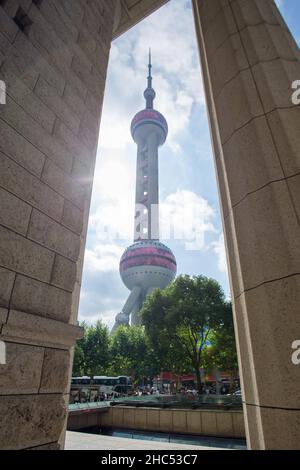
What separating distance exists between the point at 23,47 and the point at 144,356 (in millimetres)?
39901

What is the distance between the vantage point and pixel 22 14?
3803 mm

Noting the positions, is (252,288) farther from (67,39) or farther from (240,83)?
(67,39)

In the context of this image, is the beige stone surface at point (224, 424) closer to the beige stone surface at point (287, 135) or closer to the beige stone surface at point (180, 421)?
the beige stone surface at point (180, 421)

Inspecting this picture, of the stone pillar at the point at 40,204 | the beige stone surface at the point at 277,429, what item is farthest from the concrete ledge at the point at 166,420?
the stone pillar at the point at 40,204

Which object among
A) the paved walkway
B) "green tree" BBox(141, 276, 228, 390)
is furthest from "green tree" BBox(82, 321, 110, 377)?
Answer: the paved walkway

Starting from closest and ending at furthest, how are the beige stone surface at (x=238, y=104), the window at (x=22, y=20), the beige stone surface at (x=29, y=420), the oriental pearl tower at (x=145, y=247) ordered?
the beige stone surface at (x=29, y=420) < the window at (x=22, y=20) < the beige stone surface at (x=238, y=104) < the oriental pearl tower at (x=145, y=247)

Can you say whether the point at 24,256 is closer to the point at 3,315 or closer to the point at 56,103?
the point at 3,315

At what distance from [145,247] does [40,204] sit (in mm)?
73926

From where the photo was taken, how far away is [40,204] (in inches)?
130

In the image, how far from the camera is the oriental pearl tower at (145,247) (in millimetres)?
75688

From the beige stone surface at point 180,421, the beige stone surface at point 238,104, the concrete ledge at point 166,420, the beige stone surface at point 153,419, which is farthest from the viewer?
the beige stone surface at point 153,419

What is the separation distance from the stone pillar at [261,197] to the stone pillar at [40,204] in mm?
2021

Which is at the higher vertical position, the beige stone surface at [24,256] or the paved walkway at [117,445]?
the beige stone surface at [24,256]

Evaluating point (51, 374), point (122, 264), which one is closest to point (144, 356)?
point (51, 374)
